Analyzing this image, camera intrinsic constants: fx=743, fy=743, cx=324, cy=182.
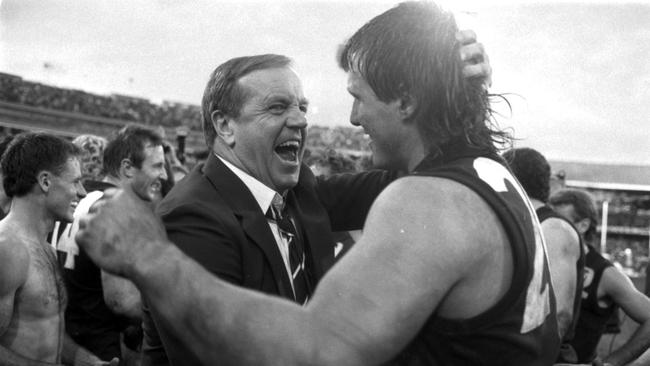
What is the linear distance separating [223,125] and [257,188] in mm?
291

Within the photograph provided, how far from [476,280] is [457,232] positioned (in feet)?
0.36

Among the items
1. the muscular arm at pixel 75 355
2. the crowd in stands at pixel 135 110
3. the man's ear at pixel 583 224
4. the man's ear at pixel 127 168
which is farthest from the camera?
the crowd in stands at pixel 135 110

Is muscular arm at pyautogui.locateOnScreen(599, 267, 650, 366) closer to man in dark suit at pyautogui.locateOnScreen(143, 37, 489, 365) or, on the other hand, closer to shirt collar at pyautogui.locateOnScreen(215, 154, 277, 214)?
man in dark suit at pyautogui.locateOnScreen(143, 37, 489, 365)

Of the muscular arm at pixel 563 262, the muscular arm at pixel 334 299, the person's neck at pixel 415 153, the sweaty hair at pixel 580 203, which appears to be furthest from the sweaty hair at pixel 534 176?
the muscular arm at pixel 334 299

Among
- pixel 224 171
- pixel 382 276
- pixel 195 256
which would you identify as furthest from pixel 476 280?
pixel 224 171

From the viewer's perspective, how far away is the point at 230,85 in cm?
260

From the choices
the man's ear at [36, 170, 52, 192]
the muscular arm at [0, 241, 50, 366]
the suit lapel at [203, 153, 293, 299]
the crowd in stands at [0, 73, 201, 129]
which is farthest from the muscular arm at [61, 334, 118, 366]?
the crowd in stands at [0, 73, 201, 129]

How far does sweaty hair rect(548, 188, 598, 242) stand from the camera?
5.47m

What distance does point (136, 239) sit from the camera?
1320 millimetres

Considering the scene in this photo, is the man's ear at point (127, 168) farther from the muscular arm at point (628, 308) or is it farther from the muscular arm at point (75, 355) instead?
the muscular arm at point (628, 308)

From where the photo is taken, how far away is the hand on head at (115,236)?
51.5 inches

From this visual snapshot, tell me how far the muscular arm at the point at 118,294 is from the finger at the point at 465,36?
113 inches

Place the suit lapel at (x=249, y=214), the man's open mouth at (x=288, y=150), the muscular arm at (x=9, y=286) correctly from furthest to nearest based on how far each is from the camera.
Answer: the muscular arm at (x=9, y=286), the man's open mouth at (x=288, y=150), the suit lapel at (x=249, y=214)

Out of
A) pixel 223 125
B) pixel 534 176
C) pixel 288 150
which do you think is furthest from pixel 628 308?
pixel 223 125
